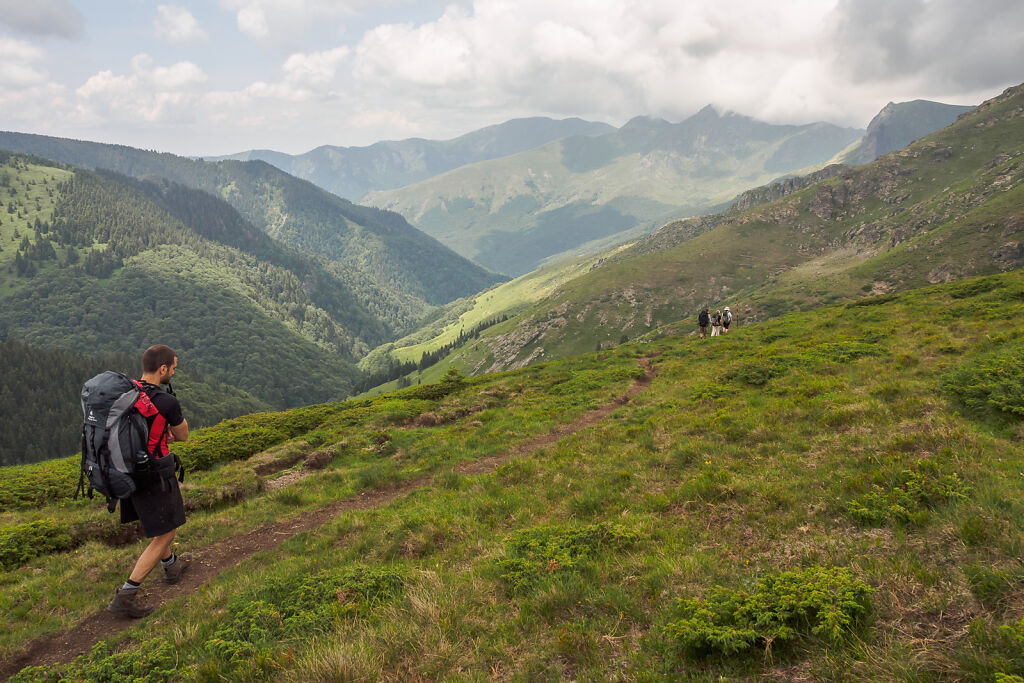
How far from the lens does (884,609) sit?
509cm

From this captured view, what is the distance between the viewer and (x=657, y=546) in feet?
26.8

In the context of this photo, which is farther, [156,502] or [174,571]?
[174,571]

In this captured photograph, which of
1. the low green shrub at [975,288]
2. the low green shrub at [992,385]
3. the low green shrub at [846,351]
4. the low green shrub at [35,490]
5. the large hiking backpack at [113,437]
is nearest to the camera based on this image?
the large hiking backpack at [113,437]

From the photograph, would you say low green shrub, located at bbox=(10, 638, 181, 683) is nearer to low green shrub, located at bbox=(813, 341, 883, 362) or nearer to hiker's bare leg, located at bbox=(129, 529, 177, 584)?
hiker's bare leg, located at bbox=(129, 529, 177, 584)

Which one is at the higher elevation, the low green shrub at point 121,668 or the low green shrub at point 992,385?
the low green shrub at point 992,385

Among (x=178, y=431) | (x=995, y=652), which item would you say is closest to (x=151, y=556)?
(x=178, y=431)

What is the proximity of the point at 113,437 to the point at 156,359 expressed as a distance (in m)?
1.82

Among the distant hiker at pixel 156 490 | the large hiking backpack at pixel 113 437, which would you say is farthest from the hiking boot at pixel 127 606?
the large hiking backpack at pixel 113 437

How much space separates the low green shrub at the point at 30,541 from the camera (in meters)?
12.1

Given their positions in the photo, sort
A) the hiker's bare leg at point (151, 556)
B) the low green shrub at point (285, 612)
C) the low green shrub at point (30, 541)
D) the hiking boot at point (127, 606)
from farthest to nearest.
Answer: the low green shrub at point (30, 541) → the hiker's bare leg at point (151, 556) → the hiking boot at point (127, 606) → the low green shrub at point (285, 612)

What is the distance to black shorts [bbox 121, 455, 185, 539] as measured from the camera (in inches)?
370

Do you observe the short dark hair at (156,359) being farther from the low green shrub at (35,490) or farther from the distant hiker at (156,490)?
the low green shrub at (35,490)

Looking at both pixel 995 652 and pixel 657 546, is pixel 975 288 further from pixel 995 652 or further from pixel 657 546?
pixel 995 652

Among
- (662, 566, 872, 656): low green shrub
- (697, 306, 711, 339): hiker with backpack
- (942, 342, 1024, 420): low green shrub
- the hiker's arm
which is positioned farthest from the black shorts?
(697, 306, 711, 339): hiker with backpack
